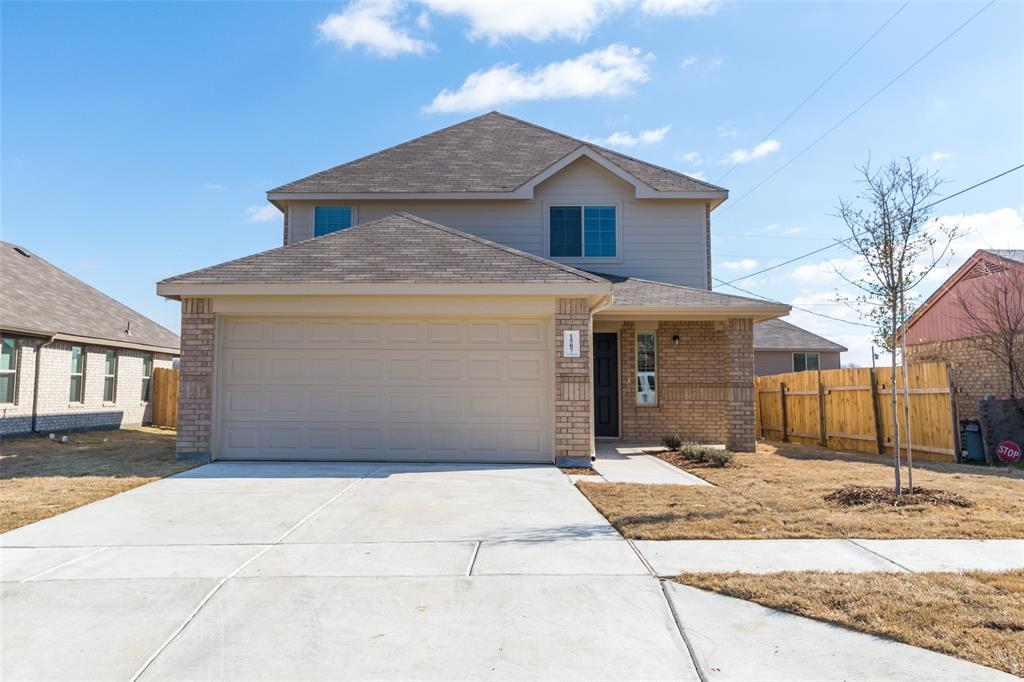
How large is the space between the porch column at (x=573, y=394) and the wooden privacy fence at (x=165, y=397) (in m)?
14.5

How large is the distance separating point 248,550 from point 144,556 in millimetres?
805

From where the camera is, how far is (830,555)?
565cm

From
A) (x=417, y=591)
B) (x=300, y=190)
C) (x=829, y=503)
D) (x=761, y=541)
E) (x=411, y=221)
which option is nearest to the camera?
(x=417, y=591)

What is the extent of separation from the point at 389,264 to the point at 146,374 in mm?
13560

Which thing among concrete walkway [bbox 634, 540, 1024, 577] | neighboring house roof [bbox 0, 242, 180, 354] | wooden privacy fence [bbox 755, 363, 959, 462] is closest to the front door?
wooden privacy fence [bbox 755, 363, 959, 462]

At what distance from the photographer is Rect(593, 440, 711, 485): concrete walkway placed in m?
9.77

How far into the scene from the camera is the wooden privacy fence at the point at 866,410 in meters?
13.5

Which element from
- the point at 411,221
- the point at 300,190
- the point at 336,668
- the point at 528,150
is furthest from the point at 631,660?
the point at 528,150

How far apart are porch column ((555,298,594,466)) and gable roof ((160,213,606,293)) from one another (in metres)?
0.68

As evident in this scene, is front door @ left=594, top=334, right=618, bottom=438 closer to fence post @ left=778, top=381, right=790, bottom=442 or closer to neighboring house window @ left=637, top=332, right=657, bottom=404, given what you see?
neighboring house window @ left=637, top=332, right=657, bottom=404

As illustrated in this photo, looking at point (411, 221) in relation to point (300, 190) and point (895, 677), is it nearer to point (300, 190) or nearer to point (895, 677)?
point (300, 190)

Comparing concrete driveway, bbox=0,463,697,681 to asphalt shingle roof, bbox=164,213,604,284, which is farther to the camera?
asphalt shingle roof, bbox=164,213,604,284

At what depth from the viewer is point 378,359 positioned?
36.5 ft

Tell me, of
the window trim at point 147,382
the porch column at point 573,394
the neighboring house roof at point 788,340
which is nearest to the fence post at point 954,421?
the porch column at point 573,394
